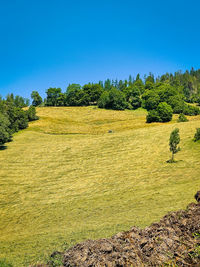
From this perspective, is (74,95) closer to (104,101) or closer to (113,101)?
(104,101)

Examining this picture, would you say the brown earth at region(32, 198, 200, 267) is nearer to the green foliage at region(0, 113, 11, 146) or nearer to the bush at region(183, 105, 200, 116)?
the green foliage at region(0, 113, 11, 146)

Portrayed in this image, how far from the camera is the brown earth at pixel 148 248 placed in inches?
285

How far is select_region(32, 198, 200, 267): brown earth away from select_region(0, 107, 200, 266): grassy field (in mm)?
6311

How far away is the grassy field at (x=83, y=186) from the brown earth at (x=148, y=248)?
6311 millimetres

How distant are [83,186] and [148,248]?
32.2 metres

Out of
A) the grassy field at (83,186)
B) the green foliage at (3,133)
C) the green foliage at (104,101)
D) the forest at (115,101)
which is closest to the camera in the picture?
the grassy field at (83,186)

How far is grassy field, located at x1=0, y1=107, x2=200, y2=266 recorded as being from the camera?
61.0 ft

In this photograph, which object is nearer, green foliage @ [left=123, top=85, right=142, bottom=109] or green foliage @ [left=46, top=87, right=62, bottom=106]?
green foliage @ [left=123, top=85, right=142, bottom=109]

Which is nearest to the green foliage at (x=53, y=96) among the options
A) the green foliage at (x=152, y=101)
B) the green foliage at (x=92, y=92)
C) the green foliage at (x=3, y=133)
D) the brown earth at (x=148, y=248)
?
the green foliage at (x=92, y=92)

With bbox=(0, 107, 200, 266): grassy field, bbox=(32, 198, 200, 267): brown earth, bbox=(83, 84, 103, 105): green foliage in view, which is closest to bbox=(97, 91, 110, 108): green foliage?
bbox=(83, 84, 103, 105): green foliage

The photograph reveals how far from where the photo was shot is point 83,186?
1548 inches

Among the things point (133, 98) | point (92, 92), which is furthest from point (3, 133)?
point (133, 98)

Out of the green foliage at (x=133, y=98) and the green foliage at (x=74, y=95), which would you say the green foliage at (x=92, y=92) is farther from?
the green foliage at (x=133, y=98)

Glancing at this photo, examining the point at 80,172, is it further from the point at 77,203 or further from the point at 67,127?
the point at 67,127
